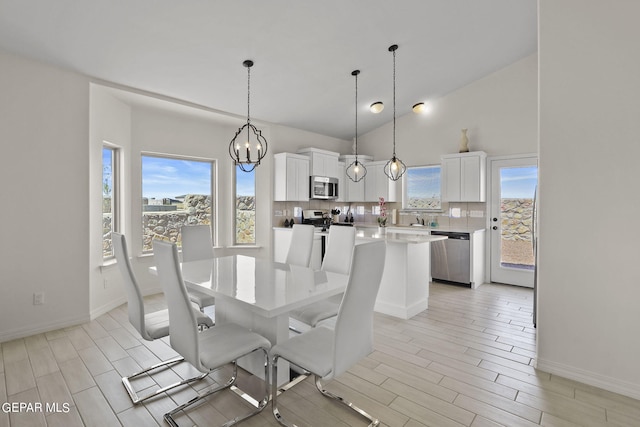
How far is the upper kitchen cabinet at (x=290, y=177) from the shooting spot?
5.33 metres

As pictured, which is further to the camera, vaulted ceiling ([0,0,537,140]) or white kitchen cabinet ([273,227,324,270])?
white kitchen cabinet ([273,227,324,270])

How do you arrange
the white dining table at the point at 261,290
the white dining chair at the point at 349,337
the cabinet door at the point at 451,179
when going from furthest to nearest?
the cabinet door at the point at 451,179 → the white dining table at the point at 261,290 → the white dining chair at the point at 349,337

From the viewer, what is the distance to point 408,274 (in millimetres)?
3680

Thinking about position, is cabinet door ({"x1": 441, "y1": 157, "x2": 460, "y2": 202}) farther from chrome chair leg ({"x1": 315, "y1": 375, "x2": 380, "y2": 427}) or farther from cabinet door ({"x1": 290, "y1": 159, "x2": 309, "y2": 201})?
chrome chair leg ({"x1": 315, "y1": 375, "x2": 380, "y2": 427})

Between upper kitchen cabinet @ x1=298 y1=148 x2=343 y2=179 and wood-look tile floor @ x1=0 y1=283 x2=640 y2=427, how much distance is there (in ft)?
10.5

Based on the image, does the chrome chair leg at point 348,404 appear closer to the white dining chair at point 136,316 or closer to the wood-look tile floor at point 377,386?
the wood-look tile floor at point 377,386

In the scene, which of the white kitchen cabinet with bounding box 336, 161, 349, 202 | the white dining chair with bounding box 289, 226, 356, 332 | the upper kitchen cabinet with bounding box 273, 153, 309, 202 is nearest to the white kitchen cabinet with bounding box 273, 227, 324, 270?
the upper kitchen cabinet with bounding box 273, 153, 309, 202

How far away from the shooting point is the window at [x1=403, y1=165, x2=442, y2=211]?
231 inches

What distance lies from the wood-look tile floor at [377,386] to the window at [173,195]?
1.76m

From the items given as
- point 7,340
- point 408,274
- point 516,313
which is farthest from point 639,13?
point 7,340

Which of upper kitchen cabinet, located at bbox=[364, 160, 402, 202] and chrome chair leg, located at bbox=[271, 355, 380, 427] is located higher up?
upper kitchen cabinet, located at bbox=[364, 160, 402, 202]

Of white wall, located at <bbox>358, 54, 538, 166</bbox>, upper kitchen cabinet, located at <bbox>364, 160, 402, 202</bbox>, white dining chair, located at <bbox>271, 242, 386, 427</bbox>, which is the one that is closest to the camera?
white dining chair, located at <bbox>271, 242, 386, 427</bbox>
